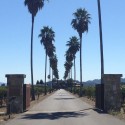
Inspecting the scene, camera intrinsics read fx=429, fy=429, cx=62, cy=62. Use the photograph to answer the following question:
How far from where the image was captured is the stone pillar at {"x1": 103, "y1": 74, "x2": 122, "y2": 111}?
103 feet

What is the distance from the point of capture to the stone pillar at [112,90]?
31516 millimetres

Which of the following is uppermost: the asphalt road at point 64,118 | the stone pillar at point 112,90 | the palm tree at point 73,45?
the palm tree at point 73,45

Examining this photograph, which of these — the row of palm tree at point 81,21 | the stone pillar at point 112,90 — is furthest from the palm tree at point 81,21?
the stone pillar at point 112,90

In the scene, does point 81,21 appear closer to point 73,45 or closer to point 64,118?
point 73,45

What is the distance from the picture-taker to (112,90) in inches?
1248

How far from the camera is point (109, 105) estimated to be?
3156cm

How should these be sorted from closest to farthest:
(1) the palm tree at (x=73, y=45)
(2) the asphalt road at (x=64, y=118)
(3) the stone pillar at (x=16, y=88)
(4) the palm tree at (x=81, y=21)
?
(2) the asphalt road at (x=64, y=118), (3) the stone pillar at (x=16, y=88), (4) the palm tree at (x=81, y=21), (1) the palm tree at (x=73, y=45)

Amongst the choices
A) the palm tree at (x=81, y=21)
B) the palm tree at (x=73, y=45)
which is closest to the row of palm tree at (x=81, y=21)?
the palm tree at (x=81, y=21)

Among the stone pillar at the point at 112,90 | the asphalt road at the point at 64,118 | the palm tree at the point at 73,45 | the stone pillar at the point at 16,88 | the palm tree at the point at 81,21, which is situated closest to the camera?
the asphalt road at the point at 64,118

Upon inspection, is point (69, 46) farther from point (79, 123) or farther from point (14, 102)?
point (79, 123)

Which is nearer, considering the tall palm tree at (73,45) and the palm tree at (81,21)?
the palm tree at (81,21)

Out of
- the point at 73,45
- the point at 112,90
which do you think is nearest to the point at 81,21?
the point at 73,45

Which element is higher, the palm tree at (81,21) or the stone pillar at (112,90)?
the palm tree at (81,21)

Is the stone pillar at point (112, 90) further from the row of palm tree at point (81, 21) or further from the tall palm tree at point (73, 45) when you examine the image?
the tall palm tree at point (73, 45)
